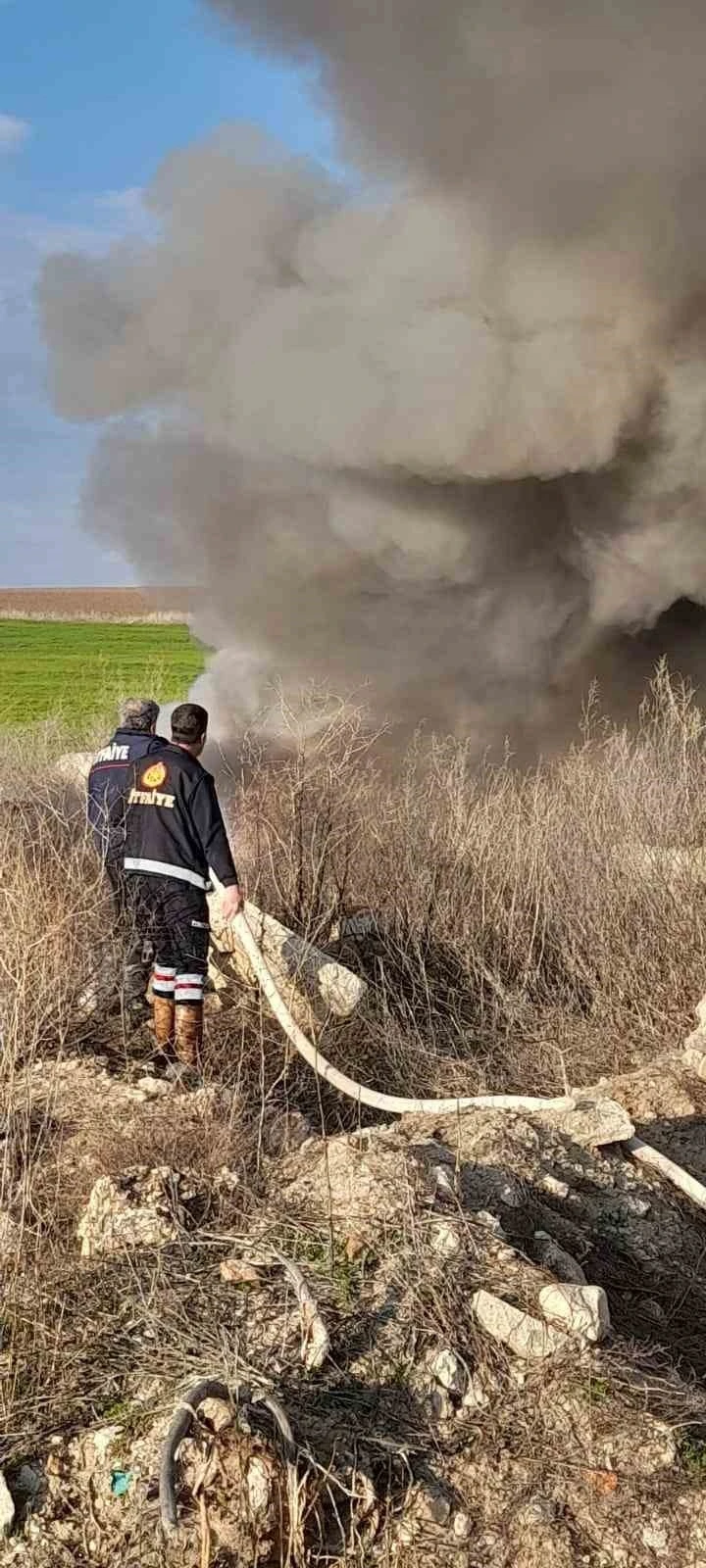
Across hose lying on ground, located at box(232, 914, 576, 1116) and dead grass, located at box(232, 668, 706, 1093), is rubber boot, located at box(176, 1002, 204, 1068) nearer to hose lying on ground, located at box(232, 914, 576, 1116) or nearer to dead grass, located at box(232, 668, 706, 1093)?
hose lying on ground, located at box(232, 914, 576, 1116)

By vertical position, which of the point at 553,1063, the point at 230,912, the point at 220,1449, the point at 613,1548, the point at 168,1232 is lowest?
the point at 613,1548

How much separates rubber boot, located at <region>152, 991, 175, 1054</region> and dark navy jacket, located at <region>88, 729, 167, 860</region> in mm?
801

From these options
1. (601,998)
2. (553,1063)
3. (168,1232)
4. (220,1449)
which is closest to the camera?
(220,1449)

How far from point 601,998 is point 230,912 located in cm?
243

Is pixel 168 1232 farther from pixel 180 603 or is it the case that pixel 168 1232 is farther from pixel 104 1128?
pixel 180 603

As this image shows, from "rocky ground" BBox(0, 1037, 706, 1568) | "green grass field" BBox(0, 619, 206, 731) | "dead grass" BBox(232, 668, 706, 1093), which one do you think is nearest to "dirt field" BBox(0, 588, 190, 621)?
"green grass field" BBox(0, 619, 206, 731)

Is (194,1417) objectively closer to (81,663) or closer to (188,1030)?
(188,1030)

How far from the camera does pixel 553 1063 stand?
6289 millimetres

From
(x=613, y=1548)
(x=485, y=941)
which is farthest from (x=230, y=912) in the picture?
(x=613, y=1548)

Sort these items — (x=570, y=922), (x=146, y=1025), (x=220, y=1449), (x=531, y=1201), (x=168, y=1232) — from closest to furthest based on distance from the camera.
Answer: (x=220, y=1449) → (x=168, y=1232) → (x=531, y=1201) → (x=146, y=1025) → (x=570, y=922)

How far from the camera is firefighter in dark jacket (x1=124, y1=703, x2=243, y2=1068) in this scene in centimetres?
548

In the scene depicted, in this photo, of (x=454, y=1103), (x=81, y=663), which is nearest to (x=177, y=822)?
(x=454, y=1103)

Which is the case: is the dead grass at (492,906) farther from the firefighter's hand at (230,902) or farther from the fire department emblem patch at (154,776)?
the fire department emblem patch at (154,776)

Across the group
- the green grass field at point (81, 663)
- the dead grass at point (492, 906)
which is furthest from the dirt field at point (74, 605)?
the dead grass at point (492, 906)
